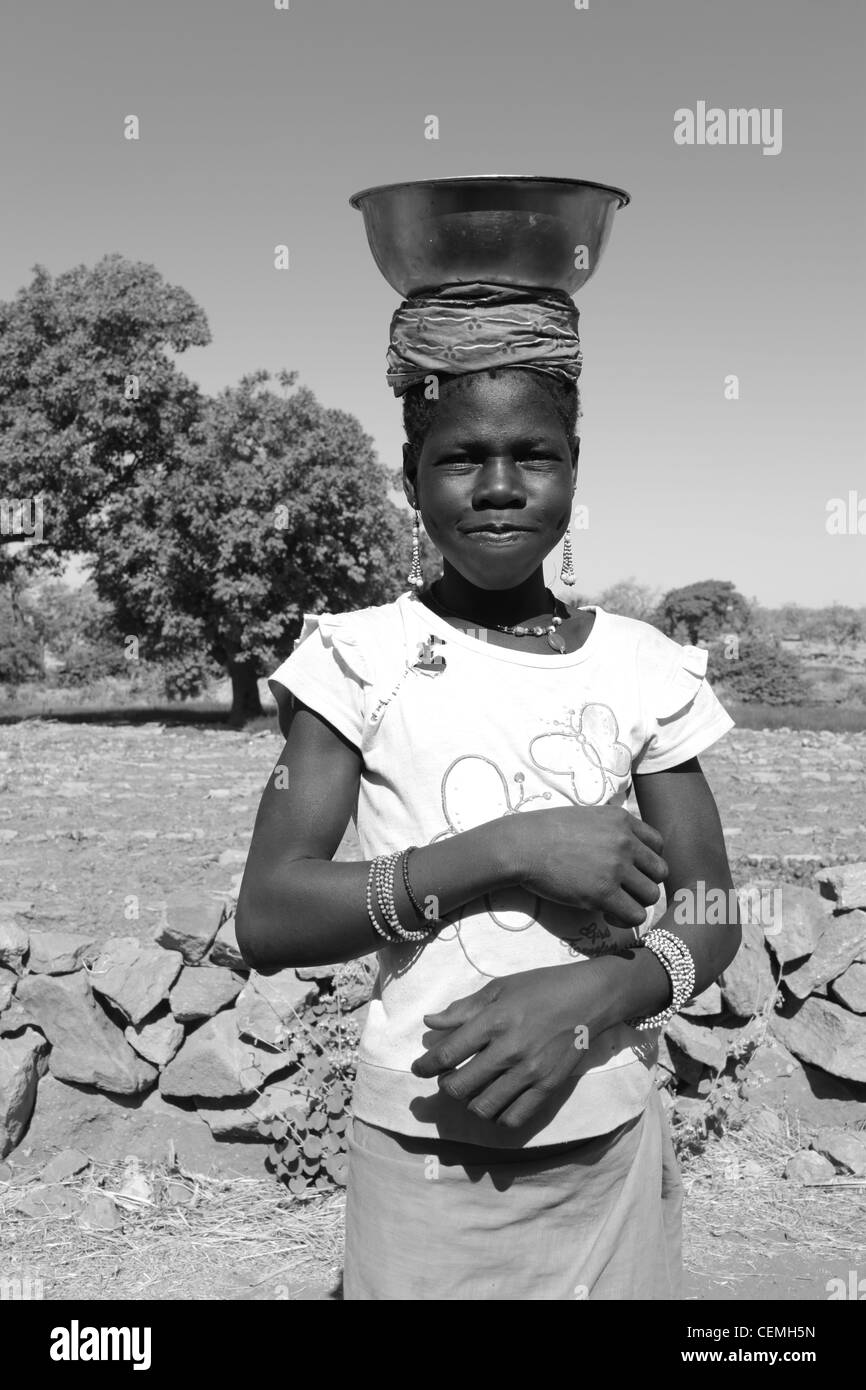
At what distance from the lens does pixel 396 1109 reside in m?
1.47

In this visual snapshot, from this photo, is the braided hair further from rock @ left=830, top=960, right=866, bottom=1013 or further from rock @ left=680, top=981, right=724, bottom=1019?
rock @ left=830, top=960, right=866, bottom=1013

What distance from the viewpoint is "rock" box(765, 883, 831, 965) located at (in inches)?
161

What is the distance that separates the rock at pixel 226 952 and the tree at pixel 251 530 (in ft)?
44.8

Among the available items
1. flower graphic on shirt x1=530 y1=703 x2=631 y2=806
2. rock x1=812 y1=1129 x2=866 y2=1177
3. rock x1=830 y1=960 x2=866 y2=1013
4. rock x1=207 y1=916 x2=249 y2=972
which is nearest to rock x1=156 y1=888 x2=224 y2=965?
rock x1=207 y1=916 x2=249 y2=972

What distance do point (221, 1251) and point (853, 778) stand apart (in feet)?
33.7

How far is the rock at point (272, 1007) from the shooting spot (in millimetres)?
3684

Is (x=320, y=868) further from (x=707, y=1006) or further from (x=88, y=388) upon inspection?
(x=88, y=388)

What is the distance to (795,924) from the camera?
4.13 meters

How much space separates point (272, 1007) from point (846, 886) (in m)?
2.15

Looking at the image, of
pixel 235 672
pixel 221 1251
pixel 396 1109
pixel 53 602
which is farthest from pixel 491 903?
pixel 53 602

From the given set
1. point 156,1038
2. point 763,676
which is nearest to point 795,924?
point 156,1038

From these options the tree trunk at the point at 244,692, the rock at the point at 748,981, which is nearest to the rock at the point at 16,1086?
the rock at the point at 748,981
